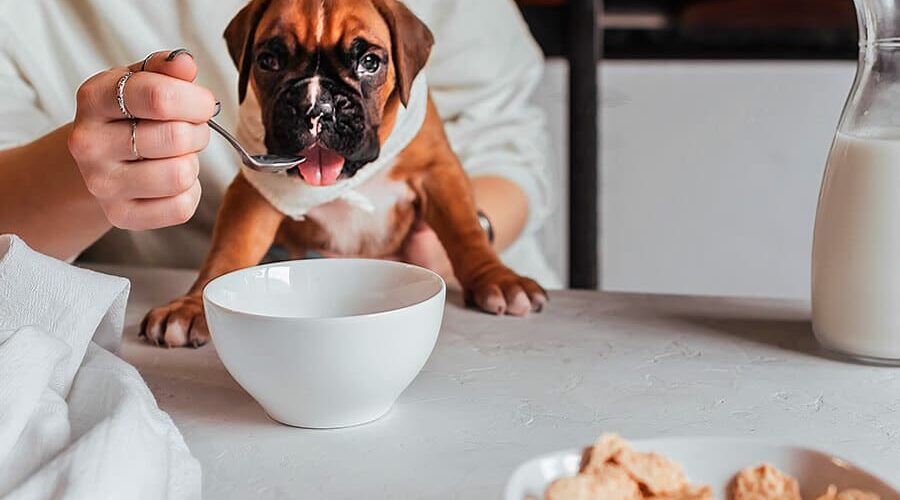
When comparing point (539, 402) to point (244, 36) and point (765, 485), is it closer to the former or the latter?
point (765, 485)

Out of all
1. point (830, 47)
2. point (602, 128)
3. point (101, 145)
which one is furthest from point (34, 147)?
point (830, 47)

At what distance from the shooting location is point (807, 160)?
180 centimetres

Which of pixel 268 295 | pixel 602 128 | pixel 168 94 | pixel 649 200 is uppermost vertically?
pixel 168 94

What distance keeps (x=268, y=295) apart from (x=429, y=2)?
62 cm

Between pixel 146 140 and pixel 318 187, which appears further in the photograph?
pixel 318 187

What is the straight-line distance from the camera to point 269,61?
75 centimetres

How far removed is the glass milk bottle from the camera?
721 millimetres

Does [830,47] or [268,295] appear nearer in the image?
[268,295]

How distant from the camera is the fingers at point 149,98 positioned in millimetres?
639

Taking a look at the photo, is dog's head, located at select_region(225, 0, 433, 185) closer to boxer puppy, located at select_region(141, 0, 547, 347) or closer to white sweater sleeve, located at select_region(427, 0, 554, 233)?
boxer puppy, located at select_region(141, 0, 547, 347)

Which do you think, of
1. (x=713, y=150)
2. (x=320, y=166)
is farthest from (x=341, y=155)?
(x=713, y=150)

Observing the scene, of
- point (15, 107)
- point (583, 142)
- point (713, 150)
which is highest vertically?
point (15, 107)

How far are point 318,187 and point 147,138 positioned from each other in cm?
18

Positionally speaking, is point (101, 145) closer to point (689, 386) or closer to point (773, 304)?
point (689, 386)
